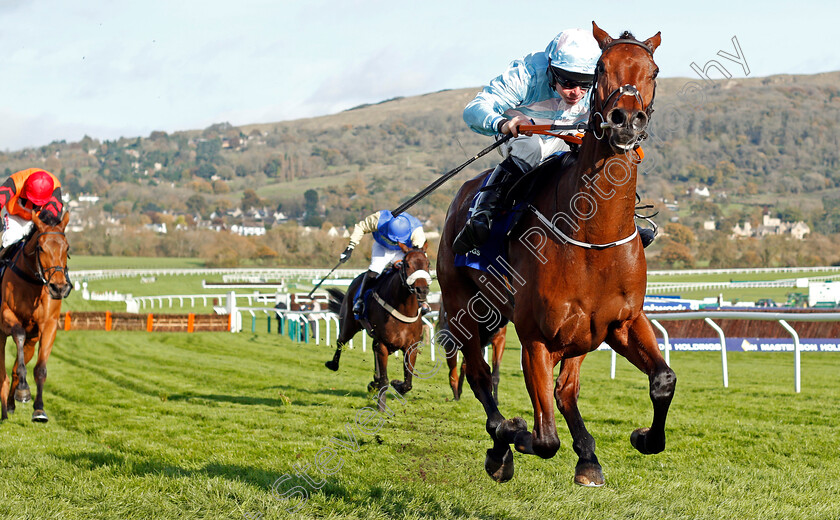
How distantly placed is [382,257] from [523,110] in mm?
4895

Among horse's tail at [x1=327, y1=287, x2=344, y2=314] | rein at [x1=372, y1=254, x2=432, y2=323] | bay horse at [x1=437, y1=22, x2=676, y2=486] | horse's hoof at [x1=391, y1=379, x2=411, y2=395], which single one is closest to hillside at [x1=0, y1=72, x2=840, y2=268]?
horse's tail at [x1=327, y1=287, x2=344, y2=314]

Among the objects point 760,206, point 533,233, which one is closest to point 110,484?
point 533,233

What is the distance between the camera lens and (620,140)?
2766 millimetres

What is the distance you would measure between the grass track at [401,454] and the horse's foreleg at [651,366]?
1.78ft

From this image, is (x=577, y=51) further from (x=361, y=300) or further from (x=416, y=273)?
(x=361, y=300)

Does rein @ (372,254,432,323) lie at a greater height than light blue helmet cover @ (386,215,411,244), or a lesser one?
lesser

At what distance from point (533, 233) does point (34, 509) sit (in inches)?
102

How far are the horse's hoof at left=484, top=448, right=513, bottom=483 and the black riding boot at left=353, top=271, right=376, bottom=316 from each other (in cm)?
467

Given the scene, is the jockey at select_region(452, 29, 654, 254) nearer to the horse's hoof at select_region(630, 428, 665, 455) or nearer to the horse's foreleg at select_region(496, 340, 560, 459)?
the horse's foreleg at select_region(496, 340, 560, 459)

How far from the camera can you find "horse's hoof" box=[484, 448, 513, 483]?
3.73 m

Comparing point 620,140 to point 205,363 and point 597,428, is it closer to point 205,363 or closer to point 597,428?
point 597,428

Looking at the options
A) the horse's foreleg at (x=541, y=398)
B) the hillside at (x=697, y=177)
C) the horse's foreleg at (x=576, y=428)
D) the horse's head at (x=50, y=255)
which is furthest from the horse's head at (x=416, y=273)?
the hillside at (x=697, y=177)

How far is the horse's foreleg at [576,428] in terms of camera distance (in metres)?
3.23

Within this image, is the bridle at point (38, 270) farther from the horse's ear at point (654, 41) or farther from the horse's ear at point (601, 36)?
the horse's ear at point (654, 41)
